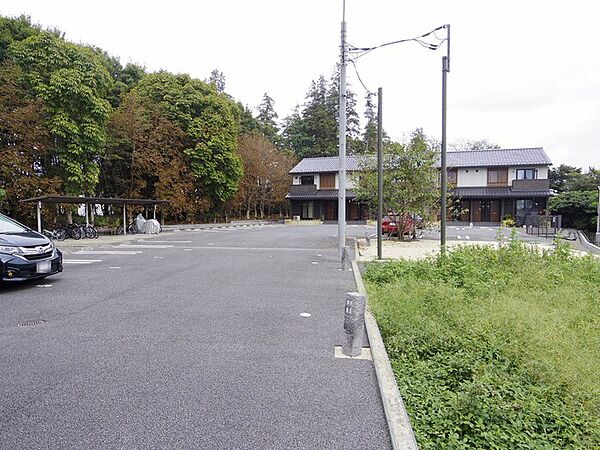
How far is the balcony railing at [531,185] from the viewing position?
93.0ft

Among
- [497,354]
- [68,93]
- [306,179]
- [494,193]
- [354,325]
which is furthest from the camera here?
[306,179]

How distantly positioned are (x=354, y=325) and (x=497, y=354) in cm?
142

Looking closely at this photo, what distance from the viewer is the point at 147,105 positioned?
25.7 meters

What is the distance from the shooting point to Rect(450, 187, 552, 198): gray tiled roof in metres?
28.4

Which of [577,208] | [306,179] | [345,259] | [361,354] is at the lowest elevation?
[361,354]

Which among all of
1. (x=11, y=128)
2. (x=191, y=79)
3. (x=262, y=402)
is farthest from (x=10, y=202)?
(x=262, y=402)

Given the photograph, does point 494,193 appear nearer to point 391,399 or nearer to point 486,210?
point 486,210

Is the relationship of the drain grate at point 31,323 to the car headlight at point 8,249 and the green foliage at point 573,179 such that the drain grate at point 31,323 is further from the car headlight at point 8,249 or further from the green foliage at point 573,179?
the green foliage at point 573,179

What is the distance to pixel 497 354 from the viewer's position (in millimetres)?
3770

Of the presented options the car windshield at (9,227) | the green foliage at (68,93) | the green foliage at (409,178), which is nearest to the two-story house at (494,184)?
the green foliage at (409,178)

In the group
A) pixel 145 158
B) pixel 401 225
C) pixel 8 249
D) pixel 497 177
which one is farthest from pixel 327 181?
pixel 8 249

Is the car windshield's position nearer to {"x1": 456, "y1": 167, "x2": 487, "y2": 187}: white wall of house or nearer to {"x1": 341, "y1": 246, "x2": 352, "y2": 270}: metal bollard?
{"x1": 341, "y1": 246, "x2": 352, "y2": 270}: metal bollard

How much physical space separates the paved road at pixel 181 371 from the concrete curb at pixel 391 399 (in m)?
0.08

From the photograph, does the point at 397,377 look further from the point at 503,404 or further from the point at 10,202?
the point at 10,202
